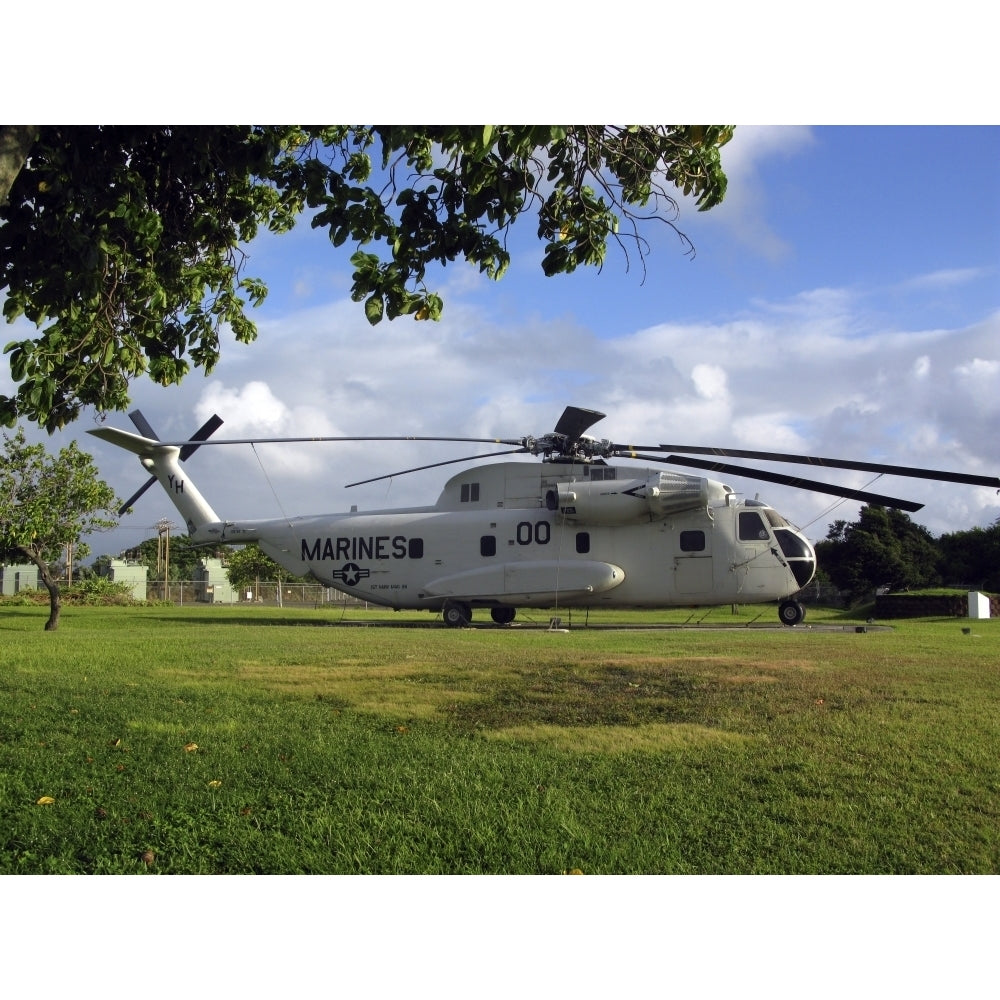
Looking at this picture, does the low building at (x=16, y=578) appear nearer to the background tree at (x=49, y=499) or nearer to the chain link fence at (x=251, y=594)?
the chain link fence at (x=251, y=594)

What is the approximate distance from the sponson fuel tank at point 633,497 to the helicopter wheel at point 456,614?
319cm

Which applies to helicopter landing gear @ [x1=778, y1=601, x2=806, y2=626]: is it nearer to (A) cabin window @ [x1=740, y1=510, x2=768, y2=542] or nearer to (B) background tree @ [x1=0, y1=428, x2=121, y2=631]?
(A) cabin window @ [x1=740, y1=510, x2=768, y2=542]

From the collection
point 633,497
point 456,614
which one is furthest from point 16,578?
point 633,497

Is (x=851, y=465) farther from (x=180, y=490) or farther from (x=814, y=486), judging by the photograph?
(x=180, y=490)

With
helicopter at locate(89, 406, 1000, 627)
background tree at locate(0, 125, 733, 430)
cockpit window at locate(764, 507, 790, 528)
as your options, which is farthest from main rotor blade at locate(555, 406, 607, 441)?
background tree at locate(0, 125, 733, 430)

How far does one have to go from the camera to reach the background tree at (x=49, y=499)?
62.7 ft

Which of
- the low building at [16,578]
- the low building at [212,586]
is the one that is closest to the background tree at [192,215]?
the low building at [212,586]

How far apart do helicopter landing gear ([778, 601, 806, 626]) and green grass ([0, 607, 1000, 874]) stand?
353 inches

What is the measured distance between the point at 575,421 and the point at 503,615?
21.8ft

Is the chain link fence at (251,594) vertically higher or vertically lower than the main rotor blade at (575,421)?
lower

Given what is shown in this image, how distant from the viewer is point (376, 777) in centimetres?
501

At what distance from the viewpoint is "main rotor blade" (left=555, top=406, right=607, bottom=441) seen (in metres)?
14.8

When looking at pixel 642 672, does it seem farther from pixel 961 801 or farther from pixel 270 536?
pixel 270 536
